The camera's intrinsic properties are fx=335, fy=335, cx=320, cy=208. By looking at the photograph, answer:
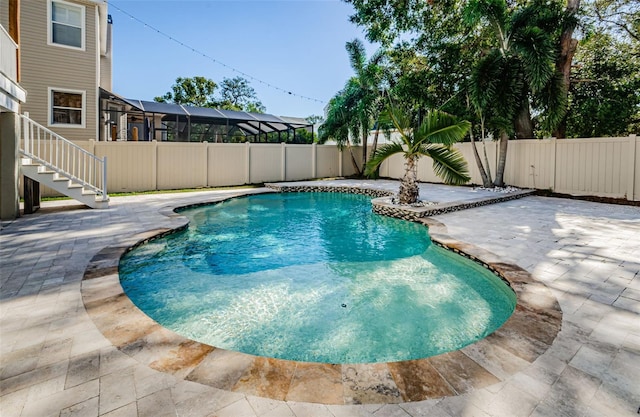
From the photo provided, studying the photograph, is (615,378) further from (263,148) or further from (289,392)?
(263,148)

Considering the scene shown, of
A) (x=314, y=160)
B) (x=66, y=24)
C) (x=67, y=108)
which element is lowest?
(x=314, y=160)

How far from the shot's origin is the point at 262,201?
10398mm

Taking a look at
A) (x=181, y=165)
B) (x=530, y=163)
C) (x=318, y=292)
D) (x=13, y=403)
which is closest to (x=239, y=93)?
(x=181, y=165)

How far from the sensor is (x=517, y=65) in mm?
10242

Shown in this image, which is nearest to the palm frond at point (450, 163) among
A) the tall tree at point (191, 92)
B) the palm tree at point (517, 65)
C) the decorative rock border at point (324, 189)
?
the palm tree at point (517, 65)

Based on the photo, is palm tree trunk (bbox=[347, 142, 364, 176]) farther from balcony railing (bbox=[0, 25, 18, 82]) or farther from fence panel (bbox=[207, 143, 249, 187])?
balcony railing (bbox=[0, 25, 18, 82])

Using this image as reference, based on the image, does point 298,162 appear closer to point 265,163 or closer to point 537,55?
point 265,163

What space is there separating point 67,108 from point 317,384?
12.8 m

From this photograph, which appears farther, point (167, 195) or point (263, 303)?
point (167, 195)

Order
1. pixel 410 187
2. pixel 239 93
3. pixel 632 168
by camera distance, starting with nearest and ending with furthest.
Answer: pixel 410 187, pixel 632 168, pixel 239 93

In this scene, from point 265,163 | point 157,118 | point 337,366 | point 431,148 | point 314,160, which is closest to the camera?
point 337,366

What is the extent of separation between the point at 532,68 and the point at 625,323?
9167mm

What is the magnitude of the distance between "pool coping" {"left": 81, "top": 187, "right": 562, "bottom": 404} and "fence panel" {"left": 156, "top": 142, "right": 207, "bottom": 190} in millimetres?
9721

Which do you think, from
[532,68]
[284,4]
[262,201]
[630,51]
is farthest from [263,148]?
[630,51]
